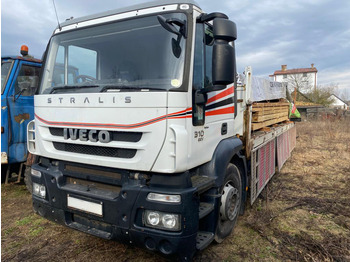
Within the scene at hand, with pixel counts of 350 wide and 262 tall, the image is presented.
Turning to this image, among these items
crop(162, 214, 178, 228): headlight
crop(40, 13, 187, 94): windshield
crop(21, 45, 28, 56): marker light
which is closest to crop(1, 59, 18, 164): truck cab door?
crop(21, 45, 28, 56): marker light

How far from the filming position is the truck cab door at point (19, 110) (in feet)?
14.9

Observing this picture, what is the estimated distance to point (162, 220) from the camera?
223cm

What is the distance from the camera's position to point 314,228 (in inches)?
145

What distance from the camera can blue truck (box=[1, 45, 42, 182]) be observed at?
4.46 metres

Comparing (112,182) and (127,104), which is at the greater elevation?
(127,104)

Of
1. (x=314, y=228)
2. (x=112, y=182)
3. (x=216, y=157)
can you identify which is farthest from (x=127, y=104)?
(x=314, y=228)

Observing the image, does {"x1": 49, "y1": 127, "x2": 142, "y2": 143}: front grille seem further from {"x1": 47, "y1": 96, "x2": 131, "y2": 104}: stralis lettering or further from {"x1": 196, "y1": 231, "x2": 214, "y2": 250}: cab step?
{"x1": 196, "y1": 231, "x2": 214, "y2": 250}: cab step

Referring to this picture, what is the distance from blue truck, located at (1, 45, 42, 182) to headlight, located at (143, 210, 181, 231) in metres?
3.36

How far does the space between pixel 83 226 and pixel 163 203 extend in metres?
1.04

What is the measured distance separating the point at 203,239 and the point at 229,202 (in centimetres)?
69

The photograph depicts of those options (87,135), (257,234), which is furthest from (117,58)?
(257,234)

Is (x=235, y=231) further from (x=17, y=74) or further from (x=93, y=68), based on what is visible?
(x=17, y=74)

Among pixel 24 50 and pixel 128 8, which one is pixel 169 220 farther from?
pixel 24 50

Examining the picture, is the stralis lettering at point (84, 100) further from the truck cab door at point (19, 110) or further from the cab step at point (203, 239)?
the truck cab door at point (19, 110)
